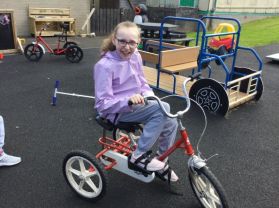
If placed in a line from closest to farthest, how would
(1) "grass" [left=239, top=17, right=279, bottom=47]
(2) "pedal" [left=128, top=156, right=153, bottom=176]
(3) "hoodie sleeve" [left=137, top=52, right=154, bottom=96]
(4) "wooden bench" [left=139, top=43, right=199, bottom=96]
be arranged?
(2) "pedal" [left=128, top=156, right=153, bottom=176] → (3) "hoodie sleeve" [left=137, top=52, right=154, bottom=96] → (4) "wooden bench" [left=139, top=43, right=199, bottom=96] → (1) "grass" [left=239, top=17, right=279, bottom=47]

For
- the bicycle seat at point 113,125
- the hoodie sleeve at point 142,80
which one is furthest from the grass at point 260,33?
the bicycle seat at point 113,125

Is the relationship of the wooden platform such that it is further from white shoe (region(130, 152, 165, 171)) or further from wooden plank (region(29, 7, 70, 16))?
wooden plank (region(29, 7, 70, 16))

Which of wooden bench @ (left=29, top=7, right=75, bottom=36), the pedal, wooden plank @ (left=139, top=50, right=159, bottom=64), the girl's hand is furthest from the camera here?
wooden bench @ (left=29, top=7, right=75, bottom=36)

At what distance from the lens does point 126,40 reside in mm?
2299

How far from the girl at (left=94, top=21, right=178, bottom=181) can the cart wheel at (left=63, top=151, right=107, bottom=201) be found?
0.95ft

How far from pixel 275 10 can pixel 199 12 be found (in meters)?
6.39

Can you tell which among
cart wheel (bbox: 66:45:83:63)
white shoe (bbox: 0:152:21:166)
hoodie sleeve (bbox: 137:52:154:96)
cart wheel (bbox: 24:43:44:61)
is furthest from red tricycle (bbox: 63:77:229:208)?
cart wheel (bbox: 24:43:44:61)

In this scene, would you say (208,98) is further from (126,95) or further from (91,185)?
(91,185)

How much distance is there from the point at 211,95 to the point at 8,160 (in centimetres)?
275

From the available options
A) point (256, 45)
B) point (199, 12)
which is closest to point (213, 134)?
point (256, 45)

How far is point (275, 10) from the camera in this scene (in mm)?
17047

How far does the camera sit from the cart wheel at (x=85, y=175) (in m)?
2.40

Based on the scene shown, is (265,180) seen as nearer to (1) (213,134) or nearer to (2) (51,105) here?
(1) (213,134)

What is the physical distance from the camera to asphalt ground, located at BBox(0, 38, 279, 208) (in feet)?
8.57
